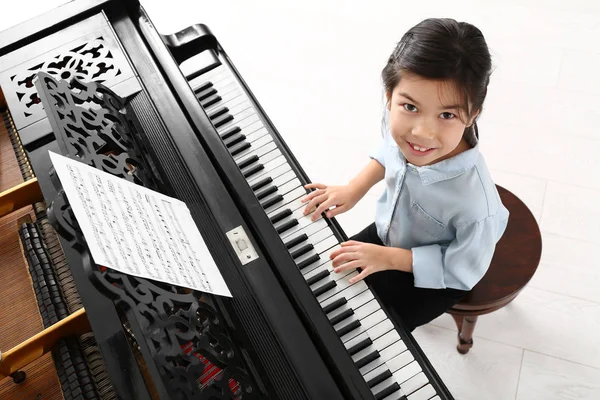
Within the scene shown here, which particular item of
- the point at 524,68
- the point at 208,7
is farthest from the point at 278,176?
the point at 208,7

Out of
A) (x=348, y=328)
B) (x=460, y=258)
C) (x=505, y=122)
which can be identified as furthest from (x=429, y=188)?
(x=505, y=122)

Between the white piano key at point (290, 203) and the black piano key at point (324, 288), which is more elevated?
the white piano key at point (290, 203)

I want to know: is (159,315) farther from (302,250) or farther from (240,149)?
(240,149)

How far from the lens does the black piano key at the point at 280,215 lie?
5.62ft

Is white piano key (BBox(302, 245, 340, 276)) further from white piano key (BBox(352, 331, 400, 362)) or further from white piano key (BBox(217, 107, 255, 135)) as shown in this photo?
white piano key (BBox(217, 107, 255, 135))

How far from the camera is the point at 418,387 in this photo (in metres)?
1.45

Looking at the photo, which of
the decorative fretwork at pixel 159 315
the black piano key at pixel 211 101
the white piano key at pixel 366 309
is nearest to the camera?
the decorative fretwork at pixel 159 315

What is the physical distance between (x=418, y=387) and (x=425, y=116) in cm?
64

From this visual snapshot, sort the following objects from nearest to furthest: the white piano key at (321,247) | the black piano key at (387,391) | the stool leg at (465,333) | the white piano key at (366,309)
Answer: the black piano key at (387,391) → the white piano key at (366,309) → the white piano key at (321,247) → the stool leg at (465,333)

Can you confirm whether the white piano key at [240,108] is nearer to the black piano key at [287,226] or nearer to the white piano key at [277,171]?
the white piano key at [277,171]

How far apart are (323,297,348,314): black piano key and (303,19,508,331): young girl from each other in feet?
0.22

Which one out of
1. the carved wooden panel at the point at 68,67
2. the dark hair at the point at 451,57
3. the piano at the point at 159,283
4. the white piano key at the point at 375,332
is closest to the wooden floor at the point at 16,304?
the piano at the point at 159,283

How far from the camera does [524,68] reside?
3143 millimetres

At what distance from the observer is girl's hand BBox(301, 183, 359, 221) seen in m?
1.72
